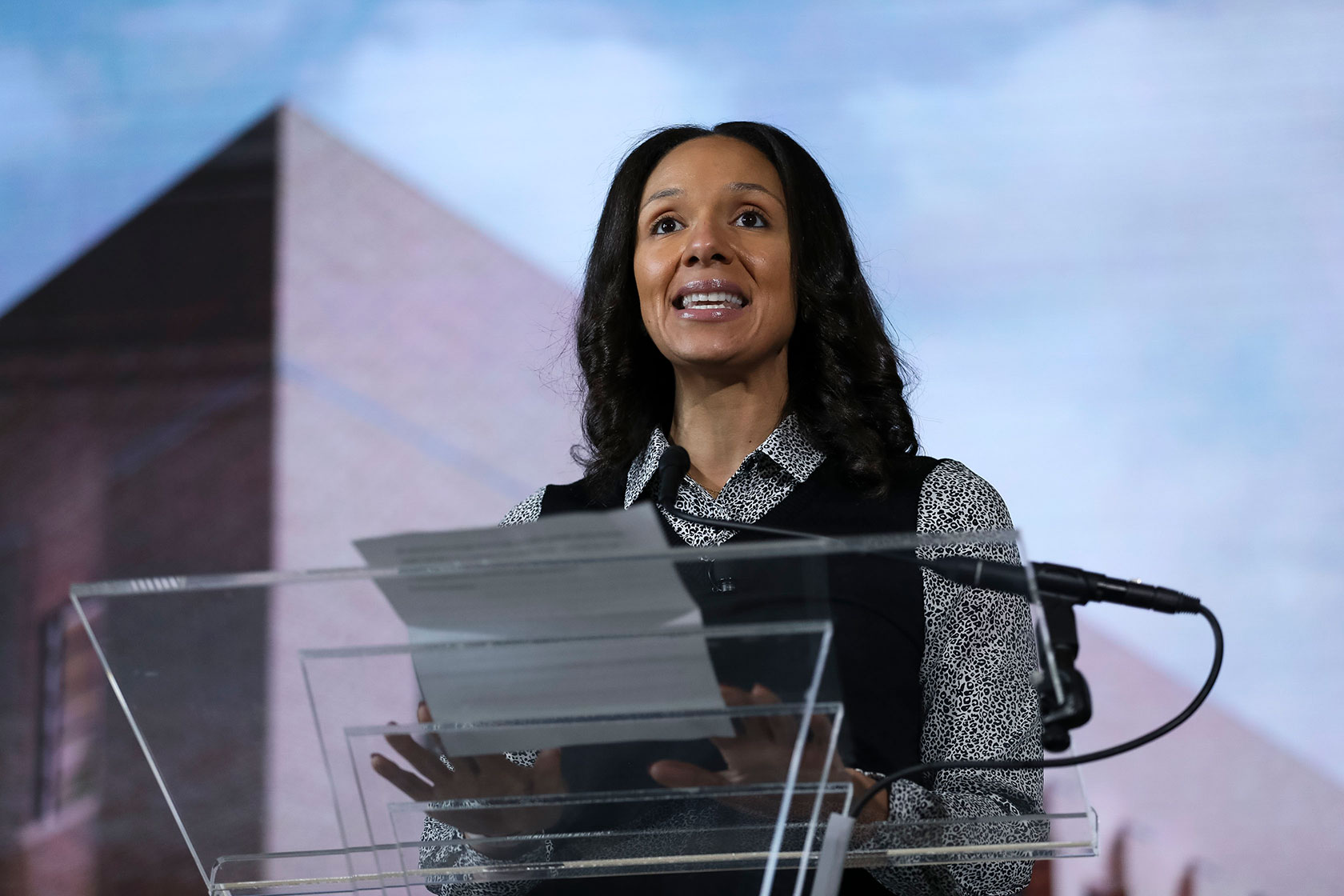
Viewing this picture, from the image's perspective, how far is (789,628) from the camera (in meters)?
0.89

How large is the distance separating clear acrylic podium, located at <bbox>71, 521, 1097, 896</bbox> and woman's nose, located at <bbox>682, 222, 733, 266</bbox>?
2.40 ft

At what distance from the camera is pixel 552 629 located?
0.88 meters

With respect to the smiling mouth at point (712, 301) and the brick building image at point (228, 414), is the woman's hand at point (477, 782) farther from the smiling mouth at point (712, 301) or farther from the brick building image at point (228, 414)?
the brick building image at point (228, 414)

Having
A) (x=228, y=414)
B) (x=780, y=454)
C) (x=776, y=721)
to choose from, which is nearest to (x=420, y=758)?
(x=776, y=721)

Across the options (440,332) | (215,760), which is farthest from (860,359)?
(440,332)

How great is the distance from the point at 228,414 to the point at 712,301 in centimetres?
231

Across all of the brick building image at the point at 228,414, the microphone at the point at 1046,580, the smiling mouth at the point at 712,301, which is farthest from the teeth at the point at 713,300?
the brick building image at the point at 228,414

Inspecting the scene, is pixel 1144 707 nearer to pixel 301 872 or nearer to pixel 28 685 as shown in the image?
pixel 301 872

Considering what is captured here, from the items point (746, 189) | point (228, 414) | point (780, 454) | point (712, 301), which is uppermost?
point (228, 414)

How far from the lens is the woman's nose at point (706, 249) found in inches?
Answer: 63.6

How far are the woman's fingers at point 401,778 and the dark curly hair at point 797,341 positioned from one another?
30.5 inches

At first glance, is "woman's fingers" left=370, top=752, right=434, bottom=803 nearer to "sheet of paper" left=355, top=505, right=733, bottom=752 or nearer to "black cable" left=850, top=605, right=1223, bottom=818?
"sheet of paper" left=355, top=505, right=733, bottom=752

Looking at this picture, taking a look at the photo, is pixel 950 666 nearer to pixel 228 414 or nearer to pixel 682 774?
pixel 682 774

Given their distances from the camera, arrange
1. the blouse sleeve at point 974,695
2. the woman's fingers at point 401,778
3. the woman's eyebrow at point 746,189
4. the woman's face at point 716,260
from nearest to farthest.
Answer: the woman's fingers at point 401,778 → the blouse sleeve at point 974,695 → the woman's face at point 716,260 → the woman's eyebrow at point 746,189
